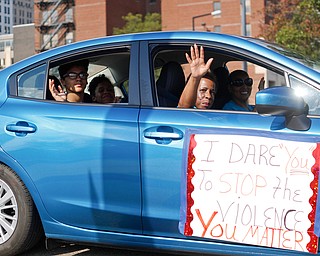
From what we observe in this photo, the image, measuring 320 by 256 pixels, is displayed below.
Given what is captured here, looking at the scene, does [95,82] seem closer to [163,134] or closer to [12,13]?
[163,134]

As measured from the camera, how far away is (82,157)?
3527mm

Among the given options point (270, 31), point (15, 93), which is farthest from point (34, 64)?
point (270, 31)

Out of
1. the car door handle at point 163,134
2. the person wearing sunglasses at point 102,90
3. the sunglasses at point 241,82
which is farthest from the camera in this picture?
the person wearing sunglasses at point 102,90

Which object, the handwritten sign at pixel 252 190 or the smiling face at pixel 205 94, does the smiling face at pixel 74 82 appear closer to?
the smiling face at pixel 205 94

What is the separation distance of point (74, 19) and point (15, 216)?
6326 centimetres

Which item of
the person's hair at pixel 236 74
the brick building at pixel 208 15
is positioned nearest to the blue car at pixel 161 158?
the person's hair at pixel 236 74

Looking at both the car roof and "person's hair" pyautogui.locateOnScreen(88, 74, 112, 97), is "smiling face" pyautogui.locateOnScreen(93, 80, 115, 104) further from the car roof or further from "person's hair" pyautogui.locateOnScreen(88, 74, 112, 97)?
the car roof

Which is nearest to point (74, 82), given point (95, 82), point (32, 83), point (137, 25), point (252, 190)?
point (32, 83)

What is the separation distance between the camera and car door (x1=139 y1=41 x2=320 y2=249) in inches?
126

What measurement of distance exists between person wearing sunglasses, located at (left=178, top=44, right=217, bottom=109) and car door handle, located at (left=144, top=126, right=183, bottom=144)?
0.33 m

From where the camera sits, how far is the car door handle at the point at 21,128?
3717mm

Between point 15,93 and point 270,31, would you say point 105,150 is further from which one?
point 270,31

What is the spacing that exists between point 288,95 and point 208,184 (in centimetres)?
72

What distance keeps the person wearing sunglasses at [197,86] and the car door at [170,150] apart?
22cm
